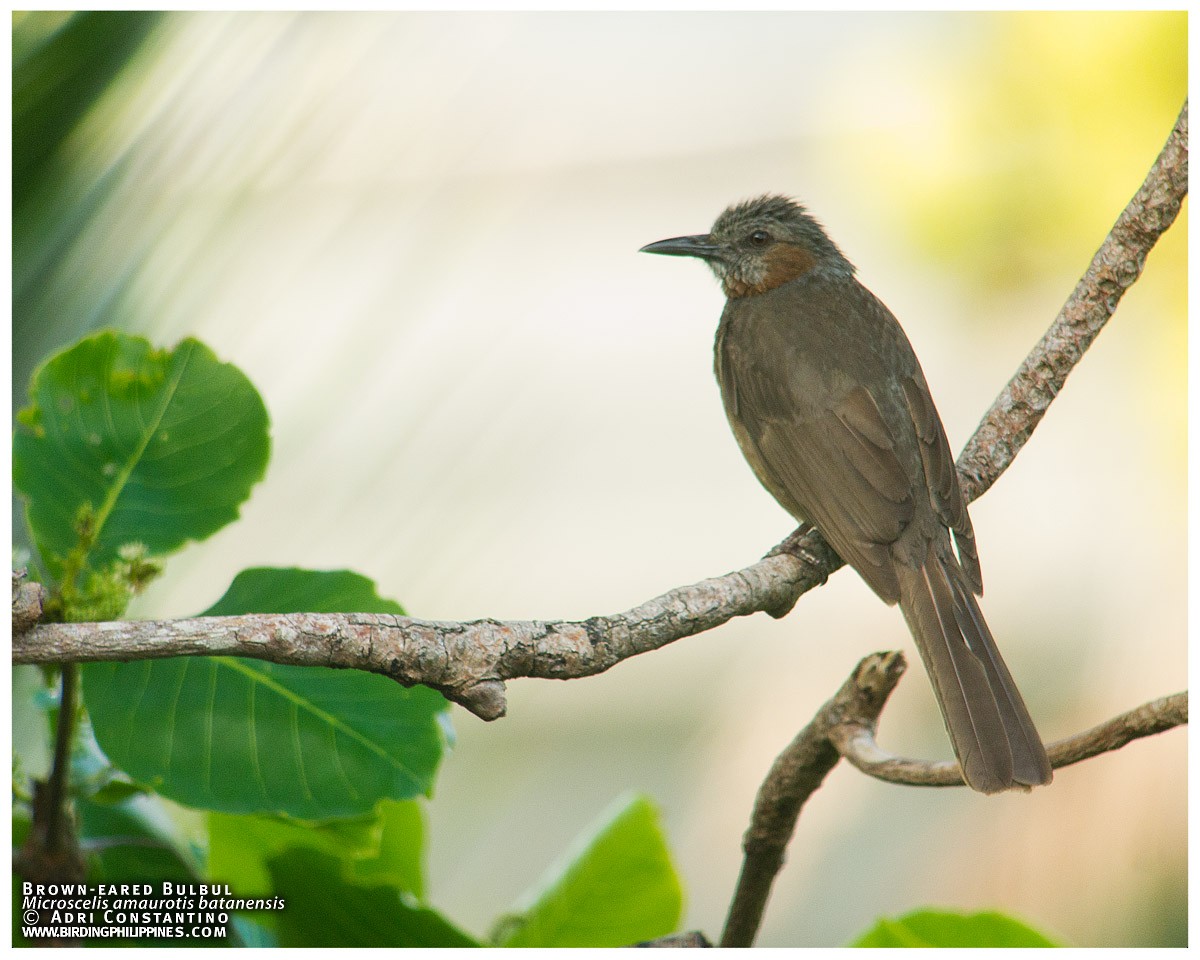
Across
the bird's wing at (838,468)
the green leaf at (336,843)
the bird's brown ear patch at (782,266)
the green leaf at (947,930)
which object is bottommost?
the green leaf at (336,843)

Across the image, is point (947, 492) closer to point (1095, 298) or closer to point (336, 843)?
point (1095, 298)

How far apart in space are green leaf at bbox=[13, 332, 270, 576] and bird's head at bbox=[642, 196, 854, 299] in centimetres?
189

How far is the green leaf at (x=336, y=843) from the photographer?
155 cm

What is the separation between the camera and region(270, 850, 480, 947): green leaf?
1.33 meters

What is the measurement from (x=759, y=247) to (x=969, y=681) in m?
1.56

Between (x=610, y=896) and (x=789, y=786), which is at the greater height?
(x=789, y=786)

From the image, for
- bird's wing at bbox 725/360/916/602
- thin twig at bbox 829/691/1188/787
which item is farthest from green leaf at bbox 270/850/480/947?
bird's wing at bbox 725/360/916/602

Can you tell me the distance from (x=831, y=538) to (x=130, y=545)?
1489 mm

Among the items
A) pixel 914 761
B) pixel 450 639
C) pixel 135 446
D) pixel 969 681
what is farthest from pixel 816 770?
pixel 135 446

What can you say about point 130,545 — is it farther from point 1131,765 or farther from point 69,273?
point 1131,765

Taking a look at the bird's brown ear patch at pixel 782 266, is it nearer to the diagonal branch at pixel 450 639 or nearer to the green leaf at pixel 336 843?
the diagonal branch at pixel 450 639

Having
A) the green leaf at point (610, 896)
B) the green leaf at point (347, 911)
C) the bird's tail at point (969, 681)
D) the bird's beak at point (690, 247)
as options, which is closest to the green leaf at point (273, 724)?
the green leaf at point (347, 911)

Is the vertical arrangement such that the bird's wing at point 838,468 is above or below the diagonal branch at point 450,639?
above

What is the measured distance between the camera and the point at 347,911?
1343 millimetres
